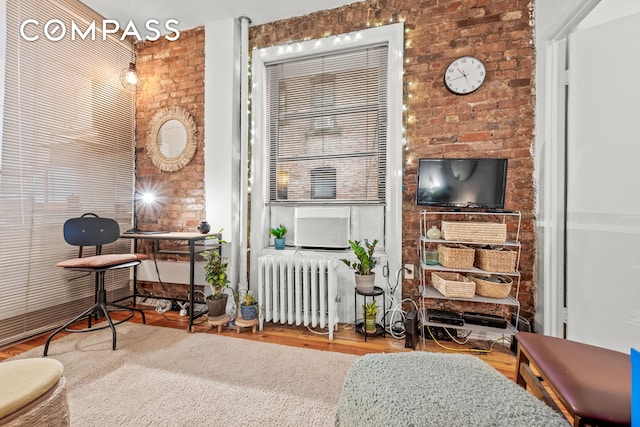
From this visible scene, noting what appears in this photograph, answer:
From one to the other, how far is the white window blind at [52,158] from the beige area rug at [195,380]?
53 cm

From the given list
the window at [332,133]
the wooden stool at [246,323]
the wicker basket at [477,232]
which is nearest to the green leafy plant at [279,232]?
the window at [332,133]

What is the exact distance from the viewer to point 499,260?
6.32 feet

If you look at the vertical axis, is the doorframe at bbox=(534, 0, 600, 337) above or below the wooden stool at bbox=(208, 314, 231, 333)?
above

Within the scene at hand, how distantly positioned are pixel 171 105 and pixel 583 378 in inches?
150

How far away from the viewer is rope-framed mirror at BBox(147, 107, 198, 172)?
296cm

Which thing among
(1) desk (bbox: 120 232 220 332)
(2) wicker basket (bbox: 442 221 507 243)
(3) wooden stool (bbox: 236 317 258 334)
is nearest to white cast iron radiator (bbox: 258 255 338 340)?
(3) wooden stool (bbox: 236 317 258 334)

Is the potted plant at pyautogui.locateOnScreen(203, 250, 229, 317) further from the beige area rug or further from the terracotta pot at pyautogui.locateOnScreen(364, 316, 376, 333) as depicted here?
the terracotta pot at pyautogui.locateOnScreen(364, 316, 376, 333)

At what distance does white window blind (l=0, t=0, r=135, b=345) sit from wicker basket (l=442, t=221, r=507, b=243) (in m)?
3.38

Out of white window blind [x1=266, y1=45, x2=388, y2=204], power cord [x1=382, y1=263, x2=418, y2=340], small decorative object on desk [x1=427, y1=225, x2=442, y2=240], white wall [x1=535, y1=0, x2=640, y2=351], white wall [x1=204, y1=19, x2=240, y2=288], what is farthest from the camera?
white wall [x1=204, y1=19, x2=240, y2=288]

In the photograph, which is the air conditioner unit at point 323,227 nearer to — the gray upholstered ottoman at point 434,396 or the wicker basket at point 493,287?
the wicker basket at point 493,287

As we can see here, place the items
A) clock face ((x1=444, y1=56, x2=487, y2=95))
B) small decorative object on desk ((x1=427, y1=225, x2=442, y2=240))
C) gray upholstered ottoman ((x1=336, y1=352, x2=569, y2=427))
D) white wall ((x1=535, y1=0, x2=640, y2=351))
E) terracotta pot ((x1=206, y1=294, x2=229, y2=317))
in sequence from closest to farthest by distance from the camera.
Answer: gray upholstered ottoman ((x1=336, y1=352, x2=569, y2=427)), white wall ((x1=535, y1=0, x2=640, y2=351)), small decorative object on desk ((x1=427, y1=225, x2=442, y2=240)), clock face ((x1=444, y1=56, x2=487, y2=95)), terracotta pot ((x1=206, y1=294, x2=229, y2=317))

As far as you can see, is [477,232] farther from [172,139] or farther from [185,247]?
[172,139]

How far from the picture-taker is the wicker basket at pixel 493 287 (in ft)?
6.29

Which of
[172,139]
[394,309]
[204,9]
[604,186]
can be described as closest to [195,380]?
[394,309]
